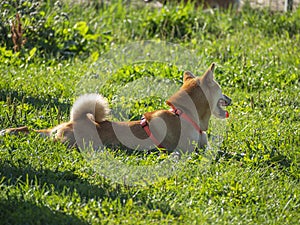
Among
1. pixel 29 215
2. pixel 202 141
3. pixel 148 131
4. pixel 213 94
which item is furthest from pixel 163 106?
pixel 29 215

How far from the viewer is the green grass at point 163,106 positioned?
4629 mm

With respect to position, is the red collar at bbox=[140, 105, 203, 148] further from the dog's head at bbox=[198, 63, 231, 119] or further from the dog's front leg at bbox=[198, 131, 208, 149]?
the dog's head at bbox=[198, 63, 231, 119]

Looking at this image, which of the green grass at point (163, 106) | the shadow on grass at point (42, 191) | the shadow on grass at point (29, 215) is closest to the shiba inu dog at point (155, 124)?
the green grass at point (163, 106)

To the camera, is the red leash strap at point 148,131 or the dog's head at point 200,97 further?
the dog's head at point 200,97

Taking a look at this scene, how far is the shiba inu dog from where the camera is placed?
5.70m

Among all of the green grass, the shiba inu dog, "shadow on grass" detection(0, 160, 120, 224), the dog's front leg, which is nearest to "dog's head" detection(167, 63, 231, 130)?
the shiba inu dog

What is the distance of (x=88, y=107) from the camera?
5711mm

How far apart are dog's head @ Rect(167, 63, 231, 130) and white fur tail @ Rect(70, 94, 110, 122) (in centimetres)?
67

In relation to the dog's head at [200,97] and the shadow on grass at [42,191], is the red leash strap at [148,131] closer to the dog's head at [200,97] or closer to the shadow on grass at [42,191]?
the dog's head at [200,97]

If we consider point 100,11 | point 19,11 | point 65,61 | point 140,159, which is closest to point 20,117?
point 140,159

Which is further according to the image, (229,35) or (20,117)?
(229,35)

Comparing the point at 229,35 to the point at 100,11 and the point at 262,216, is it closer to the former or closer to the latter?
the point at 100,11

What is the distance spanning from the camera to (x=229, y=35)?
30.5ft

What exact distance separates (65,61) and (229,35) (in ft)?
7.85
